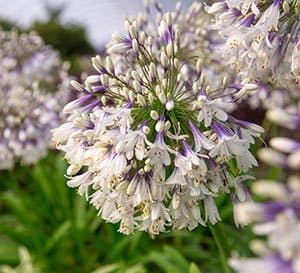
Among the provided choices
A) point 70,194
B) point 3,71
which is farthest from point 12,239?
point 3,71

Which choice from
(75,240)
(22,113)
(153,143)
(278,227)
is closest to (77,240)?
(75,240)

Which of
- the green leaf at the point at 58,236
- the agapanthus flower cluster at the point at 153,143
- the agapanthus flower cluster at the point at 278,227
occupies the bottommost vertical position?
the green leaf at the point at 58,236

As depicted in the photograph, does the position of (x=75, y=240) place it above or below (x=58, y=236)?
below

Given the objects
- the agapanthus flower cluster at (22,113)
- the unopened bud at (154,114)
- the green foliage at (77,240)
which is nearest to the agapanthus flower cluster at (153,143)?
the unopened bud at (154,114)

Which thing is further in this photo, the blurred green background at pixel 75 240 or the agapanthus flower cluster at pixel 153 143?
the blurred green background at pixel 75 240

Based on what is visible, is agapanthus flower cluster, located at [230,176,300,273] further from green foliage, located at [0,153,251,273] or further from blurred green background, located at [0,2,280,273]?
green foliage, located at [0,153,251,273]

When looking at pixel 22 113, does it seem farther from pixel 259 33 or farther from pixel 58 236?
pixel 259 33

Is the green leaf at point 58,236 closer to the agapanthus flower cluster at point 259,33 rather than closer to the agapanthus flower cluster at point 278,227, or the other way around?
the agapanthus flower cluster at point 259,33

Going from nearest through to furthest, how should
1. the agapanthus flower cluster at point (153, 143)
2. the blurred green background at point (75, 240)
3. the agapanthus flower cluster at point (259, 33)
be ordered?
the agapanthus flower cluster at point (153, 143), the agapanthus flower cluster at point (259, 33), the blurred green background at point (75, 240)
